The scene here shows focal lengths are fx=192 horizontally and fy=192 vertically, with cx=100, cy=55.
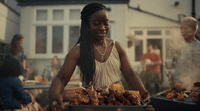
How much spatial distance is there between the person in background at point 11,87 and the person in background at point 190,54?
256 centimetres

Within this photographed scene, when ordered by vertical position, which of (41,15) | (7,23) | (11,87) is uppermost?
(41,15)

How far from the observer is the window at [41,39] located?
9.27 metres

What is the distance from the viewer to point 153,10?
987 cm

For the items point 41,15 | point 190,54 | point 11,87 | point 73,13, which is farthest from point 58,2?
point 190,54

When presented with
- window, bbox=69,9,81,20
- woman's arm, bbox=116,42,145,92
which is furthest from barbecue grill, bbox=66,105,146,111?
window, bbox=69,9,81,20

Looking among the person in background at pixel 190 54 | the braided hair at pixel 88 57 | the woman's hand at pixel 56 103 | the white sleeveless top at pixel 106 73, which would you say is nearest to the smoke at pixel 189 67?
the person in background at pixel 190 54

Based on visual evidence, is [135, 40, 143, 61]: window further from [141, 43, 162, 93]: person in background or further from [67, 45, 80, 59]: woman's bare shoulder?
[67, 45, 80, 59]: woman's bare shoulder

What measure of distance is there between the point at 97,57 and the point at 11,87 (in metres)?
2.26

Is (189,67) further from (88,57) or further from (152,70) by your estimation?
(152,70)

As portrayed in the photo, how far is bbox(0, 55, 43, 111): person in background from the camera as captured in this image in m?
3.09

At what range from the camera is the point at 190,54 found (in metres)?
2.66

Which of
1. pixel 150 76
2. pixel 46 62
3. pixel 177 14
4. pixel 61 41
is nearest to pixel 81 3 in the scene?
pixel 61 41

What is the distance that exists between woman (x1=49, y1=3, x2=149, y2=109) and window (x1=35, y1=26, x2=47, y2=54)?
811 cm

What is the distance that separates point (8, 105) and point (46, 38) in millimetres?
6571
